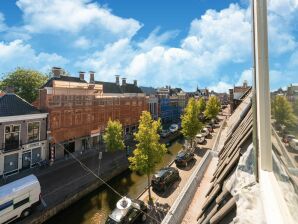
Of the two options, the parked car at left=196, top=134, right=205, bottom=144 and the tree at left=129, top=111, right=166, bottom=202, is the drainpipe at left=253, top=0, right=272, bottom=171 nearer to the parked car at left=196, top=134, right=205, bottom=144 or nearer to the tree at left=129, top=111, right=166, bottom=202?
the tree at left=129, top=111, right=166, bottom=202

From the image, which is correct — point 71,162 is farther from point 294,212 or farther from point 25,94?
point 294,212

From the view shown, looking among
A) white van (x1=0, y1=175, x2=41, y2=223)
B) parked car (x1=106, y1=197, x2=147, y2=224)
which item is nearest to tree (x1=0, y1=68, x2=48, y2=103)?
white van (x1=0, y1=175, x2=41, y2=223)

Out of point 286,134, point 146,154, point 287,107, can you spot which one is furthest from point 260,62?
point 146,154

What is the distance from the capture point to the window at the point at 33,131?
23675mm

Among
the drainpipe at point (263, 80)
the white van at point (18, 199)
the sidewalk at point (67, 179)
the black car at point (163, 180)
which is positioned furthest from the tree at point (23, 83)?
the drainpipe at point (263, 80)

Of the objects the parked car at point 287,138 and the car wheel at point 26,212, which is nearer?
the parked car at point 287,138

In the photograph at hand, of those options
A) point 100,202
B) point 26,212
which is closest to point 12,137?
point 26,212

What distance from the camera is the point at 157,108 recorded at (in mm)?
52250

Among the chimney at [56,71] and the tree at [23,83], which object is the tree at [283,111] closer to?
the chimney at [56,71]

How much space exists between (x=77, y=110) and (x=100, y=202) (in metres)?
13.6

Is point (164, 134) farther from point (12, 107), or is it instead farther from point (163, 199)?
point (12, 107)

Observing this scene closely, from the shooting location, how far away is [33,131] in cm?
2406

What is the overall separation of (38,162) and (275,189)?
26530 millimetres

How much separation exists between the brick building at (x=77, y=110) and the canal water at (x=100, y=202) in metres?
7.73
